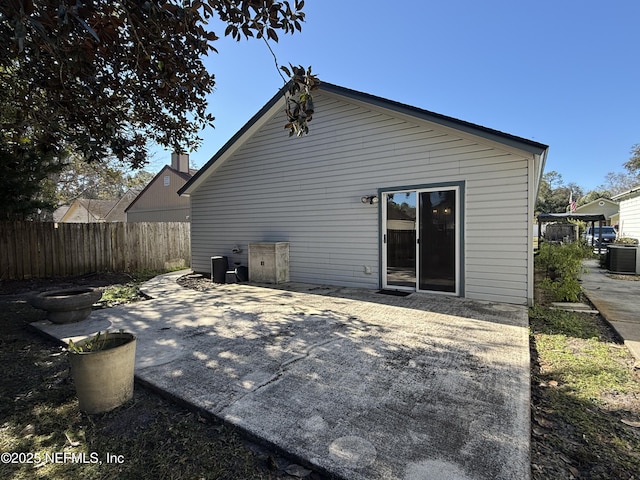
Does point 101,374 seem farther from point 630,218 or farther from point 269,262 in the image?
point 630,218

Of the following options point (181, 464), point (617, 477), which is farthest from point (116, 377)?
point (617, 477)

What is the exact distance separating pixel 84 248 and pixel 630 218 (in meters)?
21.0

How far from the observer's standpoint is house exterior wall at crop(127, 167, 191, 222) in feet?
72.3

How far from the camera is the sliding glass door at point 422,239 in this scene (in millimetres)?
5930

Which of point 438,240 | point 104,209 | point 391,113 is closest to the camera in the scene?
point 438,240

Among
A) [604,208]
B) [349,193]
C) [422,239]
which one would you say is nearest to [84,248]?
[349,193]

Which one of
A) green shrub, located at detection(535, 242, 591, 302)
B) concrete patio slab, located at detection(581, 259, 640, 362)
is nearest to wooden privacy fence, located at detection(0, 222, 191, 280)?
green shrub, located at detection(535, 242, 591, 302)

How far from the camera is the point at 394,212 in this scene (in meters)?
6.55

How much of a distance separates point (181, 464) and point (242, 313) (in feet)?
11.3

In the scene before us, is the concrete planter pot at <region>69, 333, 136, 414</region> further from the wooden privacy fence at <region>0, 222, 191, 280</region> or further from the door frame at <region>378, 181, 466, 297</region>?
the wooden privacy fence at <region>0, 222, 191, 280</region>

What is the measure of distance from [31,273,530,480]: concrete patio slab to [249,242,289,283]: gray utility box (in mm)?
2512

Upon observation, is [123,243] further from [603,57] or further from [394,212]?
[603,57]

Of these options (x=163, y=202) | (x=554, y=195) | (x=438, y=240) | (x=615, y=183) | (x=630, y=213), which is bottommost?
(x=438, y=240)

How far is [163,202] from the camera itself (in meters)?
23.1
